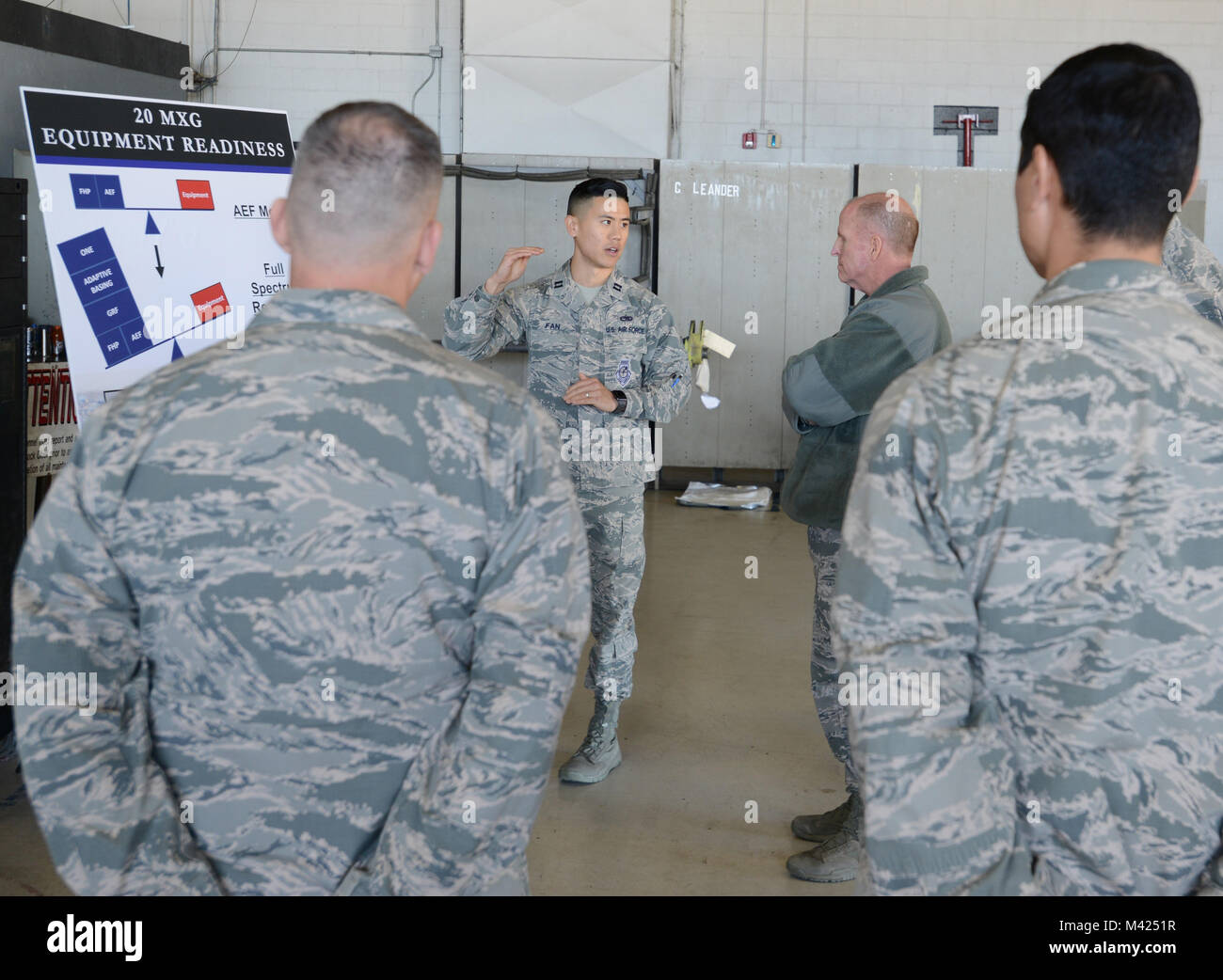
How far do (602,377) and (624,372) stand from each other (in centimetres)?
7

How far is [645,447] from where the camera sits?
363 centimetres

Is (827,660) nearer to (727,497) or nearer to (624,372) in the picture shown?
(624,372)

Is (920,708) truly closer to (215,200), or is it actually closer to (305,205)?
(305,205)

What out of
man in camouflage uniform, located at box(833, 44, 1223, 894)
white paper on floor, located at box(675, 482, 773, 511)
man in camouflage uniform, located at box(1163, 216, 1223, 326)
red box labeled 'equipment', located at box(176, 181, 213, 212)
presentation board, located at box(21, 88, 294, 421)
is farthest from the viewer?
white paper on floor, located at box(675, 482, 773, 511)

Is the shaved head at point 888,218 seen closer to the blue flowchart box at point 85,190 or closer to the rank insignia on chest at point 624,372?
the rank insignia on chest at point 624,372

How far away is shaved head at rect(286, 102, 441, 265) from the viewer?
133 cm

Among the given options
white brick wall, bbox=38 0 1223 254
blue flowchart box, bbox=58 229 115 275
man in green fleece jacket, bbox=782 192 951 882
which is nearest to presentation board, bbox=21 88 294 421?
blue flowchart box, bbox=58 229 115 275

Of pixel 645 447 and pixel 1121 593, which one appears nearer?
pixel 1121 593

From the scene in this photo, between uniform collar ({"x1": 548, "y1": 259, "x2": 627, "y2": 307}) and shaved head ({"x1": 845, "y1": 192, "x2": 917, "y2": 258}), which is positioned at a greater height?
shaved head ({"x1": 845, "y1": 192, "x2": 917, "y2": 258})

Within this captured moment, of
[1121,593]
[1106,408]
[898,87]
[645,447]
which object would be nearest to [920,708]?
[1121,593]

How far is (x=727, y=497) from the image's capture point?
7.68m

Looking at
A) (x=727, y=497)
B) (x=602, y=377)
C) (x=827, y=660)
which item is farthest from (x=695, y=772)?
(x=727, y=497)

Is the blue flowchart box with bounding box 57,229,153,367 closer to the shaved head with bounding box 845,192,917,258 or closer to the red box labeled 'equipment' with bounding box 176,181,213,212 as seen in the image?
the red box labeled 'equipment' with bounding box 176,181,213,212

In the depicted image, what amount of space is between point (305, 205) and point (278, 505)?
35 cm
